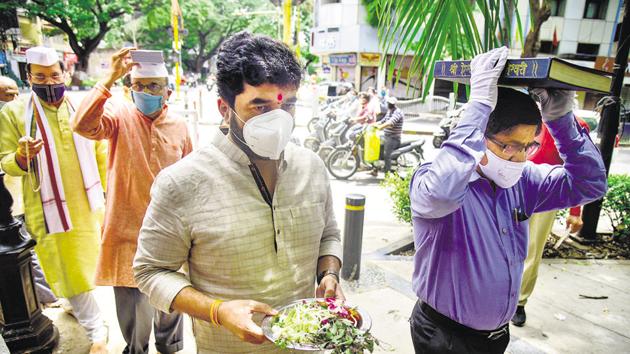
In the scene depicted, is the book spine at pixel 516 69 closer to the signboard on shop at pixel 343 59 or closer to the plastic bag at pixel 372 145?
the plastic bag at pixel 372 145

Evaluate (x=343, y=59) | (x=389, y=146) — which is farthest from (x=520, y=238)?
(x=343, y=59)

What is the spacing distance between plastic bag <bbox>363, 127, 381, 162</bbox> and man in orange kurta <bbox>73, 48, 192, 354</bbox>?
6440 millimetres

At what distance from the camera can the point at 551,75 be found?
53.1 inches

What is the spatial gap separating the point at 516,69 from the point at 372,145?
24.0 feet

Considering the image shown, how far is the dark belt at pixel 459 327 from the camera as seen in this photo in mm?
1823

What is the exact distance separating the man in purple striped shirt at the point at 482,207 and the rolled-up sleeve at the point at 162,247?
3.15 feet

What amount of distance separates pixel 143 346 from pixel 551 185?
2630 millimetres

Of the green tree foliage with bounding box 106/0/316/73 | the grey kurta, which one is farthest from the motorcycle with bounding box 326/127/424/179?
the green tree foliage with bounding box 106/0/316/73

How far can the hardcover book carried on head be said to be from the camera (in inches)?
53.6

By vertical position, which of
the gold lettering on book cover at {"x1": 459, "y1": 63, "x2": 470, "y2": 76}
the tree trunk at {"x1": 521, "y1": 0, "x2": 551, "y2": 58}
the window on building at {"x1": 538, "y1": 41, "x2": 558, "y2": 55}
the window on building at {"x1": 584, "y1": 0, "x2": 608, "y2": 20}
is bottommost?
the gold lettering on book cover at {"x1": 459, "y1": 63, "x2": 470, "y2": 76}

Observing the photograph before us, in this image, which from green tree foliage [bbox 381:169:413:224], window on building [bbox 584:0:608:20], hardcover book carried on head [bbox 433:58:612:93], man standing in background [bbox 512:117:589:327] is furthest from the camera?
window on building [bbox 584:0:608:20]

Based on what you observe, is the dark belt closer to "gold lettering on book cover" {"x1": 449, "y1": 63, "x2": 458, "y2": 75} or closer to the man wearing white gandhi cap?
"gold lettering on book cover" {"x1": 449, "y1": 63, "x2": 458, "y2": 75}

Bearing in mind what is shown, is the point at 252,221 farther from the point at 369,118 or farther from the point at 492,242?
the point at 369,118

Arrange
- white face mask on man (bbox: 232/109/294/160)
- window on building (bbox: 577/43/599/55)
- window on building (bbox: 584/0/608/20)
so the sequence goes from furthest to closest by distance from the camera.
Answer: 1. window on building (bbox: 577/43/599/55)
2. window on building (bbox: 584/0/608/20)
3. white face mask on man (bbox: 232/109/294/160)
